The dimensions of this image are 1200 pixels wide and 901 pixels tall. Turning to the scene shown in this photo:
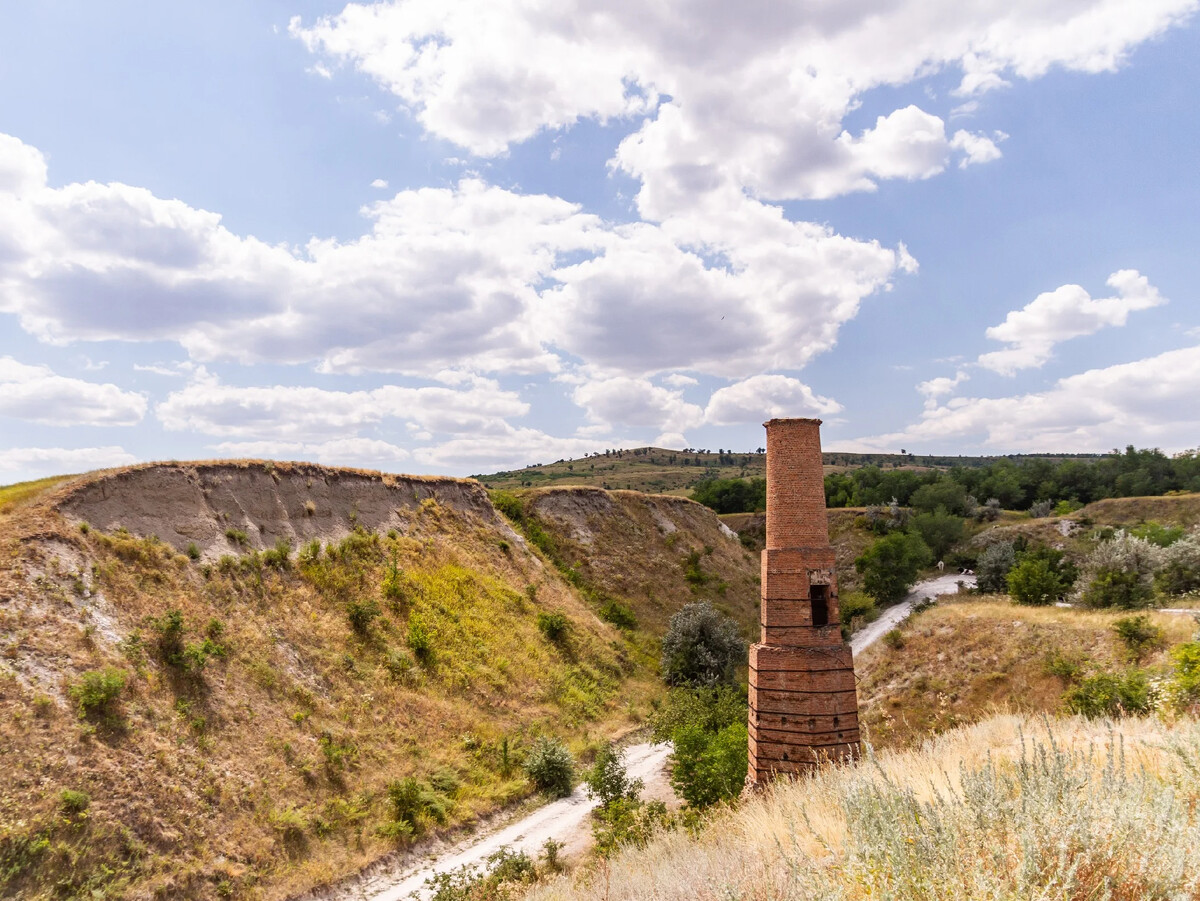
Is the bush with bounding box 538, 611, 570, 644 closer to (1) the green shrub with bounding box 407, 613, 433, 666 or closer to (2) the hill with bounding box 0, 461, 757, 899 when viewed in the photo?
(2) the hill with bounding box 0, 461, 757, 899

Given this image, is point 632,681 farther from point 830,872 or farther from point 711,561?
point 830,872

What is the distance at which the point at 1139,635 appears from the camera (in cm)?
2292

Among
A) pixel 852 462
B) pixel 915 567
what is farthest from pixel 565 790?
pixel 852 462

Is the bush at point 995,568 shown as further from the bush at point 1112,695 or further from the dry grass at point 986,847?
the dry grass at point 986,847

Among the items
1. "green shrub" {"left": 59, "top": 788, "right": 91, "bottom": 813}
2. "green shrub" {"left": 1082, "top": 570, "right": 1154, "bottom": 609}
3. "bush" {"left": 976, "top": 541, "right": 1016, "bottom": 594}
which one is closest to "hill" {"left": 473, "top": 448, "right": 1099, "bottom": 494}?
"bush" {"left": 976, "top": 541, "right": 1016, "bottom": 594}

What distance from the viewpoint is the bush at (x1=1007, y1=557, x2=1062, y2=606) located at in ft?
113

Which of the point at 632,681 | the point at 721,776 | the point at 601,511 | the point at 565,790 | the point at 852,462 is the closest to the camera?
the point at 721,776

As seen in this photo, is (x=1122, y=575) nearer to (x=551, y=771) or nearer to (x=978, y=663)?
(x=978, y=663)

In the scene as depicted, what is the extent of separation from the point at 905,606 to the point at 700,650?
27.0m

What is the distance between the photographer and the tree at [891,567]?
54.5 m

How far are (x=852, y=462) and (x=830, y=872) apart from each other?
183700 mm

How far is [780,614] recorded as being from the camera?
A: 47.2 feet

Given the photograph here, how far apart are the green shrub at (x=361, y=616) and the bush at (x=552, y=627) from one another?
9.68m

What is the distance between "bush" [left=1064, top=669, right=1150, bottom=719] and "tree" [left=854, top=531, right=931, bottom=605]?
A: 35336mm
